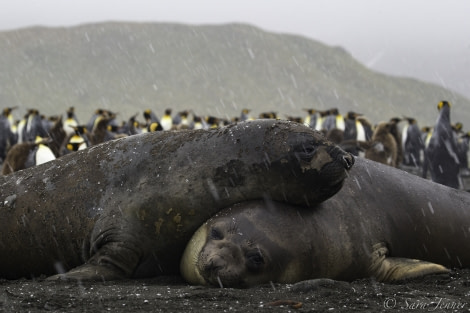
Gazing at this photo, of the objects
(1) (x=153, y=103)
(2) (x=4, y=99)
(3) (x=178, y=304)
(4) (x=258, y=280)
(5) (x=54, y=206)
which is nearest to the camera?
(3) (x=178, y=304)

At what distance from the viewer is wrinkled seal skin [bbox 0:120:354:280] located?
15.0ft

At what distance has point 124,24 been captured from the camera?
121m

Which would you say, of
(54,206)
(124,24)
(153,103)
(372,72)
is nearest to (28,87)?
(153,103)

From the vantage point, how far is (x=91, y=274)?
171 inches

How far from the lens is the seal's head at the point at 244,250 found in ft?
13.8

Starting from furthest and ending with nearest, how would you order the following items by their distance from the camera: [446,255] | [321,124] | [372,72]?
[372,72], [321,124], [446,255]

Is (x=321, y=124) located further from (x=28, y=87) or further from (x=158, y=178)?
(x=28, y=87)

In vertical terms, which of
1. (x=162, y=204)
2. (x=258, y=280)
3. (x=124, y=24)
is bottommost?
(x=258, y=280)

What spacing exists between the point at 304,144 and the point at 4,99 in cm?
8362

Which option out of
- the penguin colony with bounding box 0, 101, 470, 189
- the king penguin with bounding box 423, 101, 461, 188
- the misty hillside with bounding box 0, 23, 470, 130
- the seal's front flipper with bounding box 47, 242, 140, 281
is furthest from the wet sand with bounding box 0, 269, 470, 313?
the misty hillside with bounding box 0, 23, 470, 130

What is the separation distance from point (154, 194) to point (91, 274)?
2.18ft

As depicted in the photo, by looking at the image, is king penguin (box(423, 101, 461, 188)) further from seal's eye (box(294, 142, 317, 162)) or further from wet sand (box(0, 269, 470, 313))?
wet sand (box(0, 269, 470, 313))

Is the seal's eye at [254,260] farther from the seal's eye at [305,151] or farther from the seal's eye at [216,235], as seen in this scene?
the seal's eye at [305,151]

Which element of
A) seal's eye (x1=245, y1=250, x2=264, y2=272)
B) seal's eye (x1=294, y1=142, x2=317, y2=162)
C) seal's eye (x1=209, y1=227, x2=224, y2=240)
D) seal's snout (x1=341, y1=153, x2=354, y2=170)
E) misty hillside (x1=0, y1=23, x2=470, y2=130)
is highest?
misty hillside (x1=0, y1=23, x2=470, y2=130)
